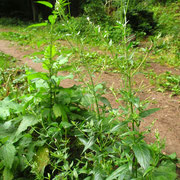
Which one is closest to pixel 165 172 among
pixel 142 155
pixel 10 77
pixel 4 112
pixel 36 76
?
pixel 142 155

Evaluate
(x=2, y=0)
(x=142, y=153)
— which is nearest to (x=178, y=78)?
(x=142, y=153)

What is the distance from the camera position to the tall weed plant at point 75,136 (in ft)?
3.94

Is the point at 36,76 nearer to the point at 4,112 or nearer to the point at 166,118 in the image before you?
the point at 4,112

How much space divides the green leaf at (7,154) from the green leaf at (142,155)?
41.3 inches

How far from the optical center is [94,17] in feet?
30.9

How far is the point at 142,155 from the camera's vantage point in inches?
41.0

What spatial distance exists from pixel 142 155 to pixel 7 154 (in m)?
1.14

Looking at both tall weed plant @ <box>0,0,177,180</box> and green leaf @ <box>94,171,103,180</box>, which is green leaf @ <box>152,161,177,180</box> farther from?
green leaf @ <box>94,171,103,180</box>

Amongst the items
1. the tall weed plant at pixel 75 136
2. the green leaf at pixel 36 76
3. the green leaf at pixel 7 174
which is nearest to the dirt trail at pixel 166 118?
the green leaf at pixel 36 76

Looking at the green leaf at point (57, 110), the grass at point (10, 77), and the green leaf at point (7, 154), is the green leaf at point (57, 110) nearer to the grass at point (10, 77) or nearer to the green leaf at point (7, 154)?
the green leaf at point (7, 154)

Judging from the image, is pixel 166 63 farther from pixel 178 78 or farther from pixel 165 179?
pixel 165 179

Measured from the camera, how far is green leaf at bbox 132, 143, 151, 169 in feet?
3.31

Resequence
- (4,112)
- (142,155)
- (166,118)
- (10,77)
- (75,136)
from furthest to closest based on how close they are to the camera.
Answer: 1. (10,77)
2. (166,118)
3. (4,112)
4. (75,136)
5. (142,155)

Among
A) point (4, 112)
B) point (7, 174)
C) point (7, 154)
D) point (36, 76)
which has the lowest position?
point (7, 174)
